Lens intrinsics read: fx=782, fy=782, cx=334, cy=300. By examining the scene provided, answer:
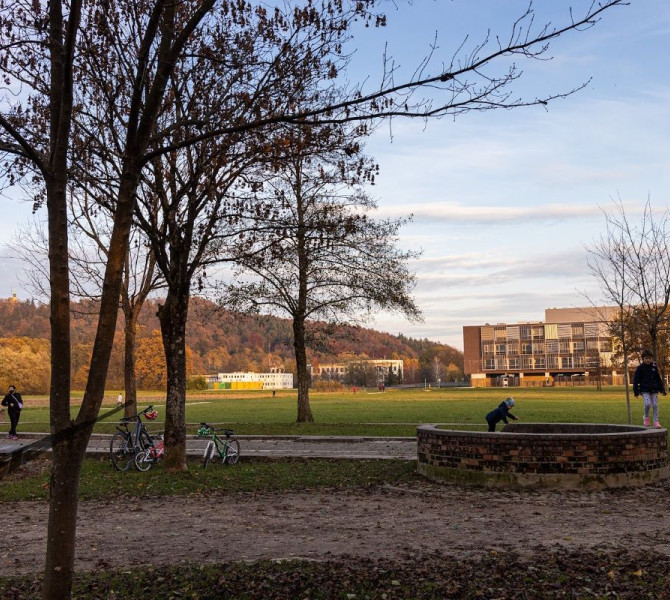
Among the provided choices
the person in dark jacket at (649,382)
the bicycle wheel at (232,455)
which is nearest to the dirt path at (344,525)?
the bicycle wheel at (232,455)

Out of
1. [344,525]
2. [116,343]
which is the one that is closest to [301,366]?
[344,525]

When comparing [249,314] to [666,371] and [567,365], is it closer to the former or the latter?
[666,371]

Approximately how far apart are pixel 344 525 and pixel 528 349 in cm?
13199

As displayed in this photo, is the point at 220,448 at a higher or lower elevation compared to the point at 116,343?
lower

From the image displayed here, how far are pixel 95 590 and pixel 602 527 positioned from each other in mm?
5339

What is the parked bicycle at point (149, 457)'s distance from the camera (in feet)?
46.9

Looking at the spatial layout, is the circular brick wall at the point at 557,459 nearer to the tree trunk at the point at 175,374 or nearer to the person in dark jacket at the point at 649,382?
the person in dark jacket at the point at 649,382

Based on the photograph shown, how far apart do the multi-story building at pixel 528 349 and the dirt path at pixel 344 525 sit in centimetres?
12355

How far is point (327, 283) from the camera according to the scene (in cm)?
2691

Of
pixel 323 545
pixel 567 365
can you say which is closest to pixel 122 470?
pixel 323 545

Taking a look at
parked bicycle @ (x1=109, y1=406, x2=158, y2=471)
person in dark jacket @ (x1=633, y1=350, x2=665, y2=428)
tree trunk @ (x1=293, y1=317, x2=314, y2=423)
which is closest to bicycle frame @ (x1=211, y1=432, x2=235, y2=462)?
parked bicycle @ (x1=109, y1=406, x2=158, y2=471)

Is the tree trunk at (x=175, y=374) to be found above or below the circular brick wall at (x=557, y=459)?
above

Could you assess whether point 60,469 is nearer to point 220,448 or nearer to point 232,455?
point 220,448

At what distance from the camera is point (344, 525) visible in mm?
8758
